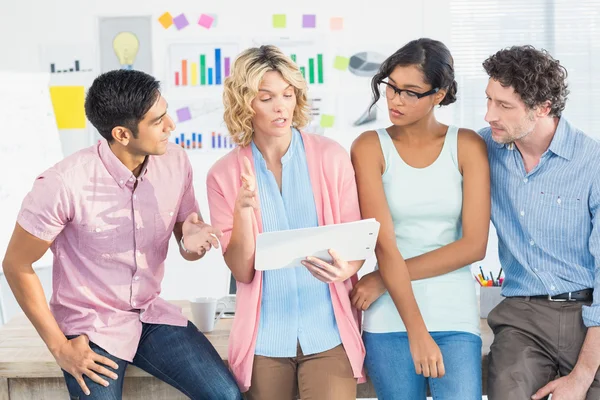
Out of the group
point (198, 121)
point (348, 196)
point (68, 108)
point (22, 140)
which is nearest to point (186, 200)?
point (348, 196)

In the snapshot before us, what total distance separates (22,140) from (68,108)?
0.57m

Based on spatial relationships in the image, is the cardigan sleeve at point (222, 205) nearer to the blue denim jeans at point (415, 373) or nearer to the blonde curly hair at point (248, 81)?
the blonde curly hair at point (248, 81)

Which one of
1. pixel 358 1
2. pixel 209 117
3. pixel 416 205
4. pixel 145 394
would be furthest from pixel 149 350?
pixel 358 1

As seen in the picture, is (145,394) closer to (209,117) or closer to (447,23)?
(209,117)

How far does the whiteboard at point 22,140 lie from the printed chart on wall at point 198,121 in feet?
2.33

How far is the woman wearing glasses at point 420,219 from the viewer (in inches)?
71.8

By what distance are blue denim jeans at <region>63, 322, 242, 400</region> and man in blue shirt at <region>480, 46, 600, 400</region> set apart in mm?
678

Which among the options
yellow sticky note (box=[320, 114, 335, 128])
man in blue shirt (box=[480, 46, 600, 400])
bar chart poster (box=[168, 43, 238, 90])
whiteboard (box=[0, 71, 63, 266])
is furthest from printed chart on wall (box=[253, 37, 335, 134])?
man in blue shirt (box=[480, 46, 600, 400])

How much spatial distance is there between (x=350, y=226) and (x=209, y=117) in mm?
2826

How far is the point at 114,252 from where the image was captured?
1845 millimetres

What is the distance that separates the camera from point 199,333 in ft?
6.17

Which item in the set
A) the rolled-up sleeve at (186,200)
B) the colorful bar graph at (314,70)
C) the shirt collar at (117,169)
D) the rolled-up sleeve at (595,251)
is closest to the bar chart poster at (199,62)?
the colorful bar graph at (314,70)

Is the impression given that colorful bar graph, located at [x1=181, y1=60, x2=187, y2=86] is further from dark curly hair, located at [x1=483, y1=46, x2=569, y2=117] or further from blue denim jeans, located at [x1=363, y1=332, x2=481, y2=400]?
blue denim jeans, located at [x1=363, y1=332, x2=481, y2=400]

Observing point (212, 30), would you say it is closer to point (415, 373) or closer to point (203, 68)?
point (203, 68)
